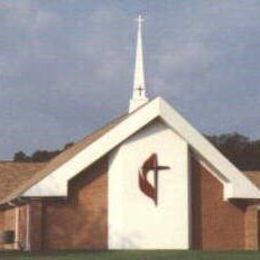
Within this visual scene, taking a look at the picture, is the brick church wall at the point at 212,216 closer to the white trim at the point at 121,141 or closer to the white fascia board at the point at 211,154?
the white fascia board at the point at 211,154

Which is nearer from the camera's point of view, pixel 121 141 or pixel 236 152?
pixel 121 141

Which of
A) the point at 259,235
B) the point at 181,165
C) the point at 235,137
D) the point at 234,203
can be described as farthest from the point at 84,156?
the point at 235,137

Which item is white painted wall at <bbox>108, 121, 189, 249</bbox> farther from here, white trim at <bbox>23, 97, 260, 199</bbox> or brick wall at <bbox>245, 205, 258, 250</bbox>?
brick wall at <bbox>245, 205, 258, 250</bbox>

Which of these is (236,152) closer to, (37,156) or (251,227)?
(37,156)

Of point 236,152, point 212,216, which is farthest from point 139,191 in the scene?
point 236,152

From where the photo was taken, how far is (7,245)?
39.6m

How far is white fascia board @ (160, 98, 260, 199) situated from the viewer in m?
34.9

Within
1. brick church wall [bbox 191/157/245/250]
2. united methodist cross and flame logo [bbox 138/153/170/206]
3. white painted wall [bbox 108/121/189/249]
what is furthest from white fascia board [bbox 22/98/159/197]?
brick church wall [bbox 191/157/245/250]

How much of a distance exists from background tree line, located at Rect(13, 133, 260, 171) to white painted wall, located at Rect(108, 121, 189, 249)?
34920 millimetres

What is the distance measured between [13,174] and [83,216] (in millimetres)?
10868

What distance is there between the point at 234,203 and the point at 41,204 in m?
7.17

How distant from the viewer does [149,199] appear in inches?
1367

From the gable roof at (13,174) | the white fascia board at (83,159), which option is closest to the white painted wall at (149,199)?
the white fascia board at (83,159)

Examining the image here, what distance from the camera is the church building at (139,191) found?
3459 cm
